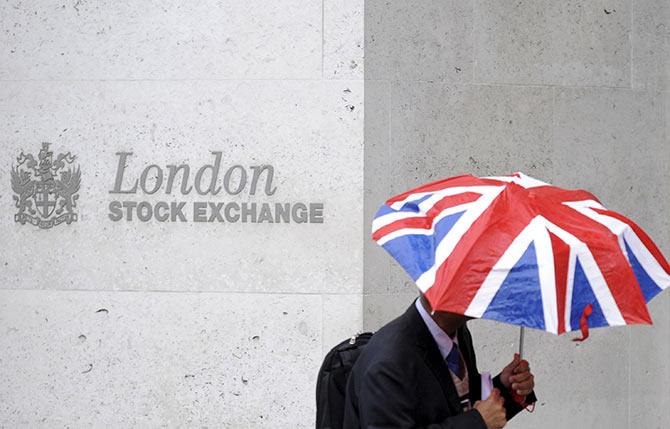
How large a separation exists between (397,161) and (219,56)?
128 centimetres

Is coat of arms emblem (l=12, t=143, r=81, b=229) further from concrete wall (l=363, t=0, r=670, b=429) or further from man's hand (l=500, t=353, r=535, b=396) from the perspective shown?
man's hand (l=500, t=353, r=535, b=396)

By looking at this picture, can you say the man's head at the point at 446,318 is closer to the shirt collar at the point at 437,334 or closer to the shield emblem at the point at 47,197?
the shirt collar at the point at 437,334

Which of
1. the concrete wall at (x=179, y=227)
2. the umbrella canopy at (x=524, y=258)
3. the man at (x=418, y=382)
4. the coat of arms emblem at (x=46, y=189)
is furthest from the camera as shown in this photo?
the coat of arms emblem at (x=46, y=189)

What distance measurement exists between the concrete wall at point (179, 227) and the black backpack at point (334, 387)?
267 centimetres

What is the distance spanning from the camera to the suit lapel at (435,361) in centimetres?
296

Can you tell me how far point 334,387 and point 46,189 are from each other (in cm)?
350

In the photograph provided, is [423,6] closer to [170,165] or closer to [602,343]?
[170,165]

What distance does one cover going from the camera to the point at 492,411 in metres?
2.98

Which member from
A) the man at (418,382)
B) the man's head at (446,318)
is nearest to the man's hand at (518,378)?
the man at (418,382)

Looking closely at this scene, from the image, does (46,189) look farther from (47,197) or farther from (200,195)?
(200,195)

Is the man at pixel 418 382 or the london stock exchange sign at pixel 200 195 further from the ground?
the london stock exchange sign at pixel 200 195

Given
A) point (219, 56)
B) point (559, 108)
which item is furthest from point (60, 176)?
point (559, 108)

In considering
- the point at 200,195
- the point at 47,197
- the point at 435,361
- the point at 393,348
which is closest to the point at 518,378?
the point at 435,361

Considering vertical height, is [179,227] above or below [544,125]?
below
